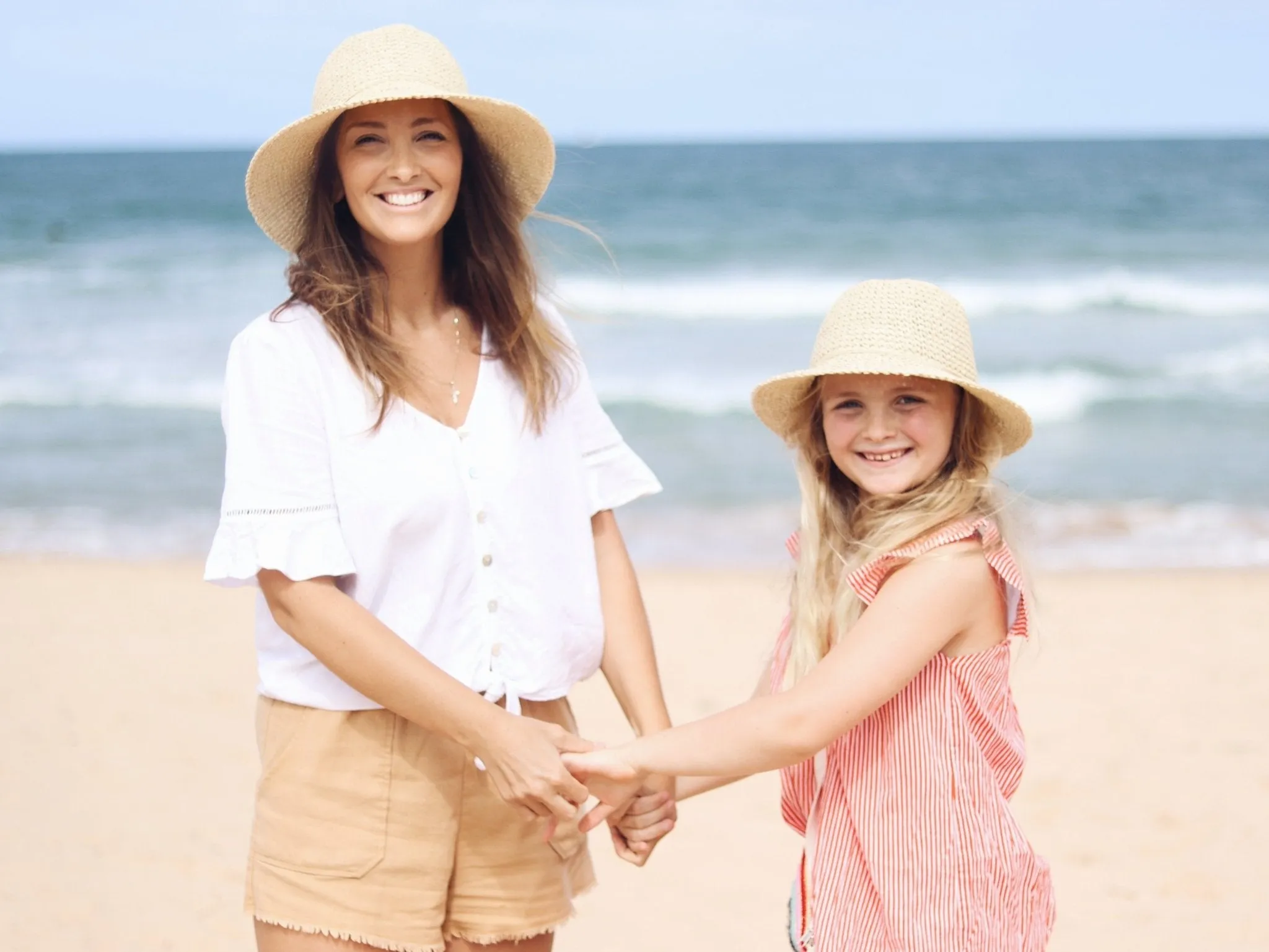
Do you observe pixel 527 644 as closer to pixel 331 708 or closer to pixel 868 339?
pixel 331 708

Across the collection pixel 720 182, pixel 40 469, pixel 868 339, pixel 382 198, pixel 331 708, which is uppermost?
pixel 720 182

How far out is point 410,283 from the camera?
2377 mm

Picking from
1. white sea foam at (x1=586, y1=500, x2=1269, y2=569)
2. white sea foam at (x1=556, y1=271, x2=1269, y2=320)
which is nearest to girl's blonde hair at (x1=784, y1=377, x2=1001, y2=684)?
white sea foam at (x1=586, y1=500, x2=1269, y2=569)

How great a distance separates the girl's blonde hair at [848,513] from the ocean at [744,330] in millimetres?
158

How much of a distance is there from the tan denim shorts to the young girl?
8.4 inches

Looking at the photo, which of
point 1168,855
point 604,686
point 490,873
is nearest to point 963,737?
point 490,873

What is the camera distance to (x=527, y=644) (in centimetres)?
231

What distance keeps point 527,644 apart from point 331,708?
32cm

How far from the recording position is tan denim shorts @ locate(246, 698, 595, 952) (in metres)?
2.19

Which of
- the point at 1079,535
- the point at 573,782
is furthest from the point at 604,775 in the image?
the point at 1079,535

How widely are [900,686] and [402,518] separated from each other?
78 cm

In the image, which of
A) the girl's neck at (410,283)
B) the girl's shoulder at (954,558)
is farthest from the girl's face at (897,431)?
the girl's neck at (410,283)

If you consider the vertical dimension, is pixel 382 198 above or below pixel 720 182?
below

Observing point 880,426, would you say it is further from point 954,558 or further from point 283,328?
point 283,328
